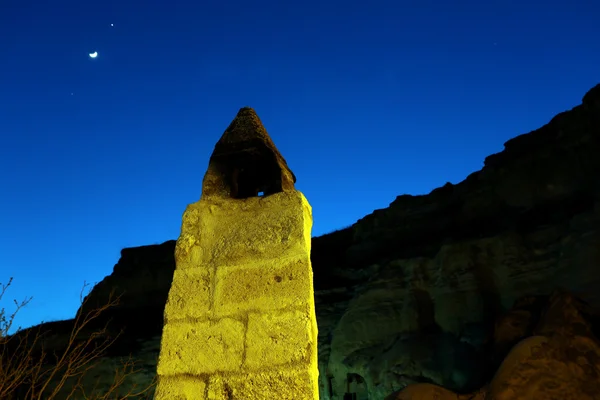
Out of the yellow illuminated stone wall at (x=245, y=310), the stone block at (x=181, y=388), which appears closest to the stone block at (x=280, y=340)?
the yellow illuminated stone wall at (x=245, y=310)

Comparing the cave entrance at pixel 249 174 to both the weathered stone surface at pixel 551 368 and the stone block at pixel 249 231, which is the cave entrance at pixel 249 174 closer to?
the stone block at pixel 249 231

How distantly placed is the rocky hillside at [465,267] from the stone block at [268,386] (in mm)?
7455

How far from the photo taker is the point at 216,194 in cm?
272

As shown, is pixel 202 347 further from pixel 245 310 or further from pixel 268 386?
pixel 268 386

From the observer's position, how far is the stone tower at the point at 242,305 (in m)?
1.95

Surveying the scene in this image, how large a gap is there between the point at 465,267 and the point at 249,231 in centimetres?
1076

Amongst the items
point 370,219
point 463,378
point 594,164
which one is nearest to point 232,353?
point 463,378

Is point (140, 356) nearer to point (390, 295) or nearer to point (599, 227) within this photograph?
point (390, 295)

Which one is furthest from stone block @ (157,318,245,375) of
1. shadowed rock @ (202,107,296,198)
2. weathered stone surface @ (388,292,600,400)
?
weathered stone surface @ (388,292,600,400)

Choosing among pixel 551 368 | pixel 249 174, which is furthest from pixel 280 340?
pixel 551 368

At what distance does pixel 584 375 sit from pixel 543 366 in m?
0.62

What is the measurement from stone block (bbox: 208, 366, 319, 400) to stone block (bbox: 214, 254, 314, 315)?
291mm

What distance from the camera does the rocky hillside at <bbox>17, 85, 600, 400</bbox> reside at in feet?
33.6

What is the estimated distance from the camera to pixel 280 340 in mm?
1989
